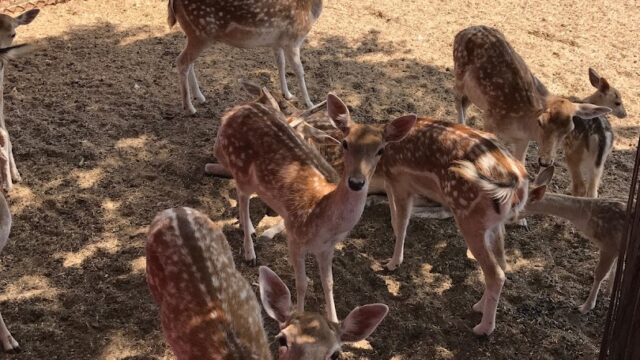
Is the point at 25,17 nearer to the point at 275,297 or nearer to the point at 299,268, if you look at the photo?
the point at 299,268

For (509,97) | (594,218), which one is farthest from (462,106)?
(594,218)

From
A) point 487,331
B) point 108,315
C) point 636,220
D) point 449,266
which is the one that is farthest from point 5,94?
point 636,220

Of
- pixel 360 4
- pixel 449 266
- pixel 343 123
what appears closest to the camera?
pixel 343 123

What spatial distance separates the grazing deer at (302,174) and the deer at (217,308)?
1.83 feet

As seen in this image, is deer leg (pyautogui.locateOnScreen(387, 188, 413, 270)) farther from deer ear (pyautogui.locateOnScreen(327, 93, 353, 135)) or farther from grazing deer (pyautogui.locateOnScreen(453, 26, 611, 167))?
grazing deer (pyautogui.locateOnScreen(453, 26, 611, 167))

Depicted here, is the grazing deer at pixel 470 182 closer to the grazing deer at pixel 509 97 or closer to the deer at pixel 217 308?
the grazing deer at pixel 509 97

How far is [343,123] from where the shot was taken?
4035 mm

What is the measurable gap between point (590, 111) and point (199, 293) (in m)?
3.08

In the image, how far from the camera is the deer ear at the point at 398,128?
12.4ft

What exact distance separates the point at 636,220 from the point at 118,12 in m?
6.11

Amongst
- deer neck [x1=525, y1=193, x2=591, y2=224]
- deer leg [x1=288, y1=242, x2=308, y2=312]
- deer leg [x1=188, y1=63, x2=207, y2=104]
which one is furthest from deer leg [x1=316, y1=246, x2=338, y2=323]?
deer leg [x1=188, y1=63, x2=207, y2=104]

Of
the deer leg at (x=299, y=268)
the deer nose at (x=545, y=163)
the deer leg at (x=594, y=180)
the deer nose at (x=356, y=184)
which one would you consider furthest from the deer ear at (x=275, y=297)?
the deer leg at (x=594, y=180)

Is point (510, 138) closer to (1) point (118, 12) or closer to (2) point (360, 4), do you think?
(2) point (360, 4)

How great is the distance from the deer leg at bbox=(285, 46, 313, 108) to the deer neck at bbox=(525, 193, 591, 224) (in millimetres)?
2455
